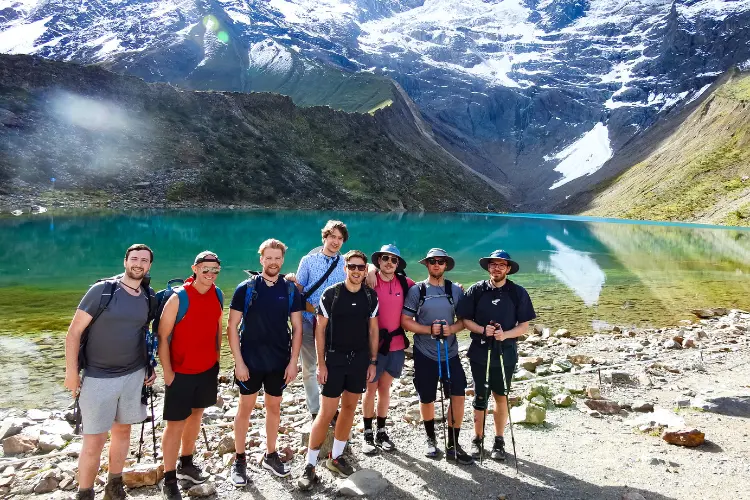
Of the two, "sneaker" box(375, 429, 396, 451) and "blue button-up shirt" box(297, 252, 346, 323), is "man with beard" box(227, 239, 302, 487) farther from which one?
"sneaker" box(375, 429, 396, 451)

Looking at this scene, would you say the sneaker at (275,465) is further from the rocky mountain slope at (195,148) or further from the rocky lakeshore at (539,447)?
the rocky mountain slope at (195,148)

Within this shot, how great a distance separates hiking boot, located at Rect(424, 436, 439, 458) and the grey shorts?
390 centimetres

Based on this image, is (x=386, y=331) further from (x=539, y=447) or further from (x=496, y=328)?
(x=539, y=447)

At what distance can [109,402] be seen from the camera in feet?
17.7

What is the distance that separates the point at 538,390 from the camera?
31.0ft

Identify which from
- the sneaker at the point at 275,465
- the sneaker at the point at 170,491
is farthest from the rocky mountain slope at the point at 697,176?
the sneaker at the point at 170,491

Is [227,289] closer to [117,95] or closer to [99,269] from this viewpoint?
[99,269]

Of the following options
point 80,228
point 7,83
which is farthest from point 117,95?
point 80,228

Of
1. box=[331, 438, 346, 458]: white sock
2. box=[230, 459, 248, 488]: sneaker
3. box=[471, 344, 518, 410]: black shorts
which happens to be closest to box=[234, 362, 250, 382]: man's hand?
box=[230, 459, 248, 488]: sneaker

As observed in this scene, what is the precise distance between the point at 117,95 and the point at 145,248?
12445 centimetres

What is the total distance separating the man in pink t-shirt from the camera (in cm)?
699

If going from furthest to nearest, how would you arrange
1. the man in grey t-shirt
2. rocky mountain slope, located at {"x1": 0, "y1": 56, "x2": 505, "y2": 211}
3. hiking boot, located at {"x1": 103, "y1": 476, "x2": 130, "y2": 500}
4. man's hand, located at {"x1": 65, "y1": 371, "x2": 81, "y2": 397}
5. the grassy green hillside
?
the grassy green hillside < rocky mountain slope, located at {"x1": 0, "y1": 56, "x2": 505, "y2": 211} < the man in grey t-shirt < hiking boot, located at {"x1": 103, "y1": 476, "x2": 130, "y2": 500} < man's hand, located at {"x1": 65, "y1": 371, "x2": 81, "y2": 397}

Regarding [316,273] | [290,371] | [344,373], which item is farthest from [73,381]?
[316,273]

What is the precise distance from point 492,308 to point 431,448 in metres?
2.26
